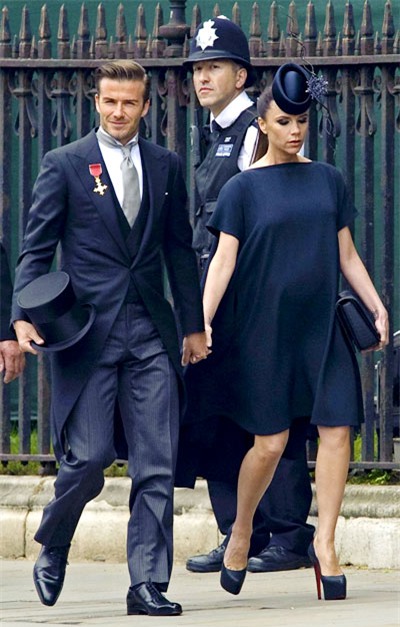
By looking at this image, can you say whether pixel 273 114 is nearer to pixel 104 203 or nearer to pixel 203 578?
pixel 104 203

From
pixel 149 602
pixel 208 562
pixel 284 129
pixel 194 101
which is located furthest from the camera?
pixel 194 101

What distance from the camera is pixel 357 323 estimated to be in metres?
6.89

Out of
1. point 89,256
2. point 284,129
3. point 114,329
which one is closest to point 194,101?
point 284,129

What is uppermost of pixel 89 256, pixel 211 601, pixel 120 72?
pixel 120 72

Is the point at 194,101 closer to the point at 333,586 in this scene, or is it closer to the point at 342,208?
the point at 342,208

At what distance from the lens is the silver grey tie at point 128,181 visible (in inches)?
267

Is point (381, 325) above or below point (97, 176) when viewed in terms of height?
below

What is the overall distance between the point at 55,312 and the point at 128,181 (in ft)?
1.84

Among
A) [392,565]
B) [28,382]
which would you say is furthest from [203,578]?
[28,382]

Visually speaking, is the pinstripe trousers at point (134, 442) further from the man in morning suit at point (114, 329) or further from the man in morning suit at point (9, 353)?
the man in morning suit at point (9, 353)

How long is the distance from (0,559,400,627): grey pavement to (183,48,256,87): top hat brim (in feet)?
6.56

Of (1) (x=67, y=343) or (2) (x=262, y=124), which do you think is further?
(2) (x=262, y=124)

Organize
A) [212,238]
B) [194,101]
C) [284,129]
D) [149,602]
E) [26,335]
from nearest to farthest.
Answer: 1. [149,602]
2. [26,335]
3. [284,129]
4. [212,238]
5. [194,101]

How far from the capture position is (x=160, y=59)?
844 centimetres
